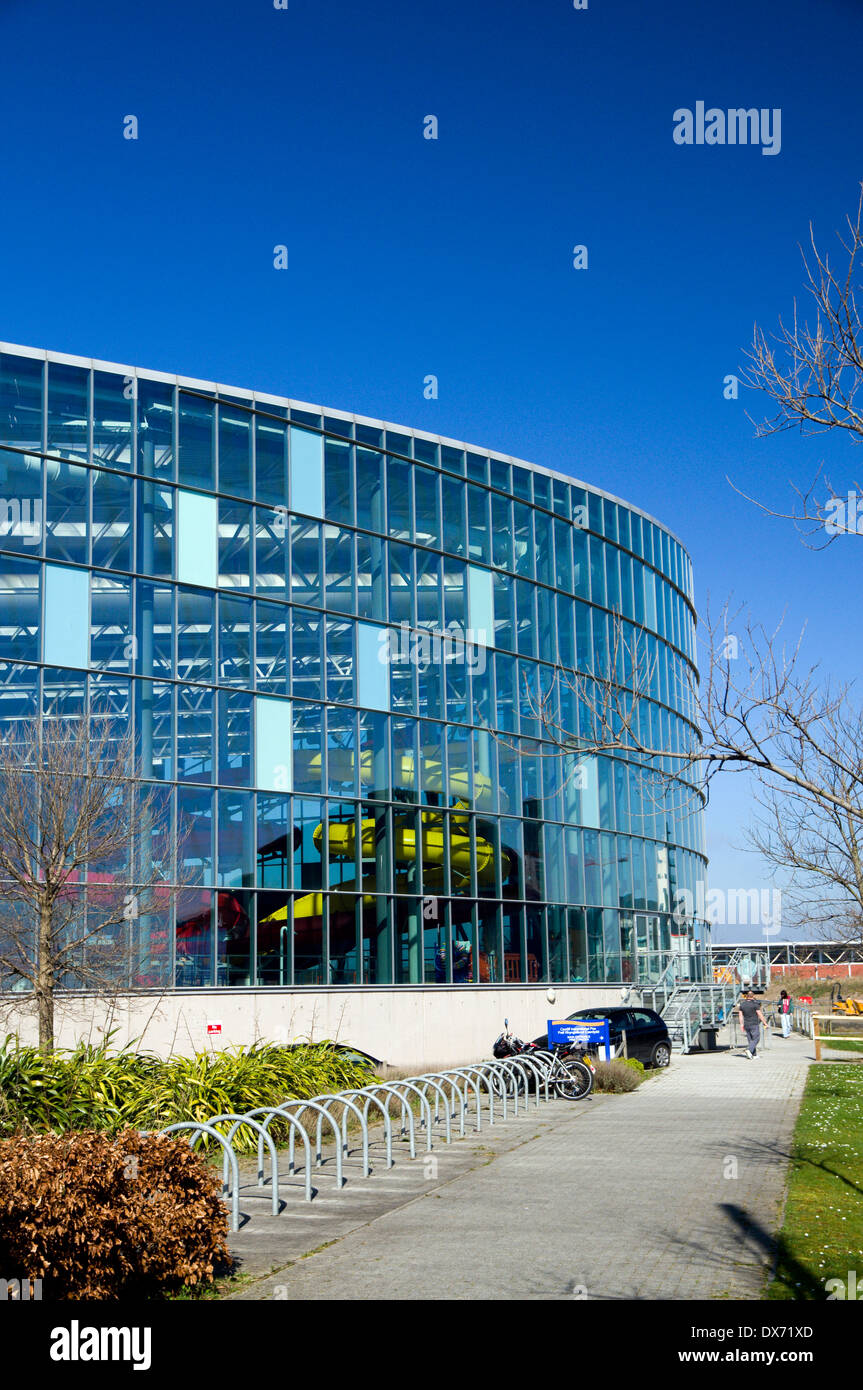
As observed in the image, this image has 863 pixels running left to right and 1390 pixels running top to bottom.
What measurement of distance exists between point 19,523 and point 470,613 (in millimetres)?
13098

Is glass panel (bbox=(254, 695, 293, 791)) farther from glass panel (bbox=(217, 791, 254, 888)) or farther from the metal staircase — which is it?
the metal staircase

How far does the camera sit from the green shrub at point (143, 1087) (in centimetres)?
1398

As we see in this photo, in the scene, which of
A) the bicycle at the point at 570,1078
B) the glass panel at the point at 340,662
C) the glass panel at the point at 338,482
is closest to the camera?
the bicycle at the point at 570,1078

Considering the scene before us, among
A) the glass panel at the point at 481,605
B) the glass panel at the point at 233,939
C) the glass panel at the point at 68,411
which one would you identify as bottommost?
the glass panel at the point at 233,939

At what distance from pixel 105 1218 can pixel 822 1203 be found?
6821 millimetres

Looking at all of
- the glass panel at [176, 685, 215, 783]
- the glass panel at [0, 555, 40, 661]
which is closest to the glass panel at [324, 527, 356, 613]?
the glass panel at [176, 685, 215, 783]

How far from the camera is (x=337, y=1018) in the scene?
29.7 metres

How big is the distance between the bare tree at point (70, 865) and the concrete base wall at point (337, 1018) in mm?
864

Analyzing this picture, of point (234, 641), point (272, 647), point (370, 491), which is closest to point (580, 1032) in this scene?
point (272, 647)

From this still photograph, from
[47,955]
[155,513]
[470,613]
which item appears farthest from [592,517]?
[47,955]

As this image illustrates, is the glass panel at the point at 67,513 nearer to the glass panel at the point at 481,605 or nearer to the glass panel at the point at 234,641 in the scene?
the glass panel at the point at 234,641

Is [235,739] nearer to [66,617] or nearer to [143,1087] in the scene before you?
[66,617]

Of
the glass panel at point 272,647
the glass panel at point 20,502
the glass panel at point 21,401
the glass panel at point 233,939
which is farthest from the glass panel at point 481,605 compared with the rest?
the glass panel at point 21,401
